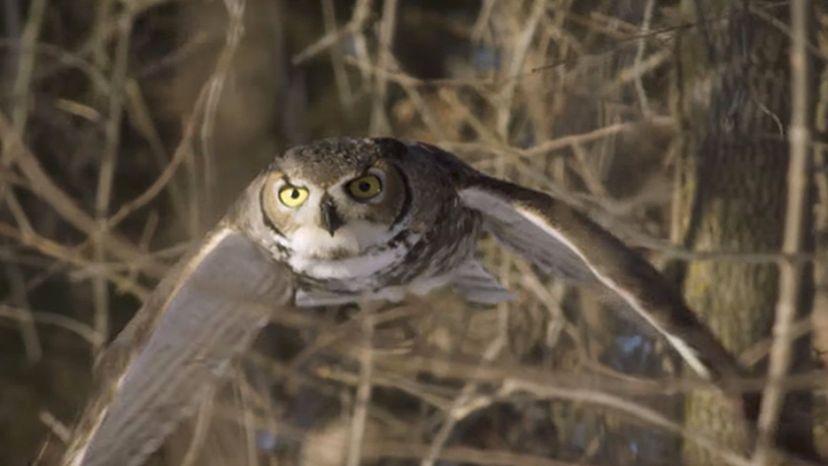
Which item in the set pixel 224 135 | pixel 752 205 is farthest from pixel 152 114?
pixel 752 205

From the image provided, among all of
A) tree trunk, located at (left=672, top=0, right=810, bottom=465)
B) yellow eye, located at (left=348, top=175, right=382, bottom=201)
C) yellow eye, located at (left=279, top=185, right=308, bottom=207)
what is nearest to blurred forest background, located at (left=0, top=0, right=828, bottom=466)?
tree trunk, located at (left=672, top=0, right=810, bottom=465)

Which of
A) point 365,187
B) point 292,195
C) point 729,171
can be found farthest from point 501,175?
point 292,195

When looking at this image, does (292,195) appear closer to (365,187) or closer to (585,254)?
(365,187)

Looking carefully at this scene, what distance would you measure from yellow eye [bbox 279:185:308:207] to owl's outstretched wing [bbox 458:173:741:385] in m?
0.53

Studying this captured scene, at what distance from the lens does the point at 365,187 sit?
4.27 meters

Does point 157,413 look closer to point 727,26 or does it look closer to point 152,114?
point 727,26

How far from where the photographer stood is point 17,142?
442 cm

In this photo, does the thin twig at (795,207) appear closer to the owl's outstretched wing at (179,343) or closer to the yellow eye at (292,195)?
the yellow eye at (292,195)

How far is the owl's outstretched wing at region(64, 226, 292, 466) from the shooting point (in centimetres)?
439

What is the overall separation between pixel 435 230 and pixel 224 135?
2.05 metres

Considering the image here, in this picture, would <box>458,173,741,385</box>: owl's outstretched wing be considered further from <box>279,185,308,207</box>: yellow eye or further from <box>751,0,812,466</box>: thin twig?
<box>751,0,812,466</box>: thin twig

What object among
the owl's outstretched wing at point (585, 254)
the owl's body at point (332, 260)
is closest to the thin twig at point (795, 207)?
the owl's outstretched wing at point (585, 254)

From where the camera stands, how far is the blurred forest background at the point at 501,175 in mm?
3539

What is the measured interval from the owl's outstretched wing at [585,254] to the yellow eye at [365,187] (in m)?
0.32
